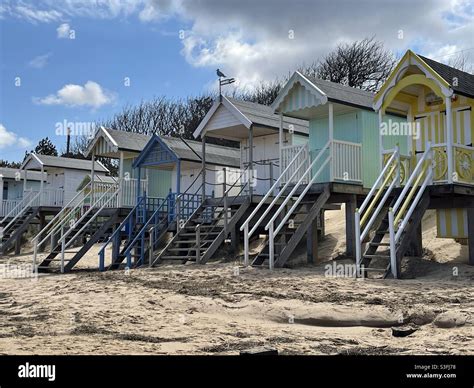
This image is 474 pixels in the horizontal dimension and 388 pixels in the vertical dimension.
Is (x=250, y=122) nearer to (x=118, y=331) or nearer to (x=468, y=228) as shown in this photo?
(x=468, y=228)

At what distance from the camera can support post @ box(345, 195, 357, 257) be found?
613 inches

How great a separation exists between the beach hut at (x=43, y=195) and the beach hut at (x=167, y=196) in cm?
633

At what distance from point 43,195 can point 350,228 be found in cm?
1929

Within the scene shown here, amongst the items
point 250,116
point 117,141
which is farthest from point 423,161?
point 117,141

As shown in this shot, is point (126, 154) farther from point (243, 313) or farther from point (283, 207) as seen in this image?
point (243, 313)

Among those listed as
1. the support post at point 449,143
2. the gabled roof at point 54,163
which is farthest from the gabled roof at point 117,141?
the support post at point 449,143

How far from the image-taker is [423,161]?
14.1 metres

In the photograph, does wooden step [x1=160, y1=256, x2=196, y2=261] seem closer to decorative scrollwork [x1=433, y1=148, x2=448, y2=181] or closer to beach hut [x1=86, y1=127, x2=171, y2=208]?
beach hut [x1=86, y1=127, x2=171, y2=208]
